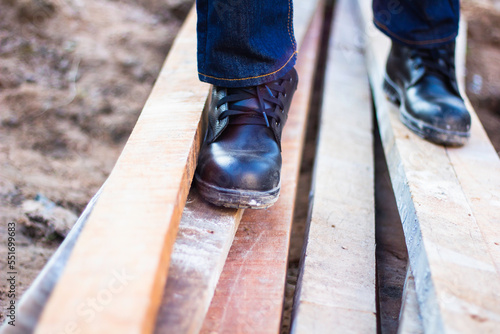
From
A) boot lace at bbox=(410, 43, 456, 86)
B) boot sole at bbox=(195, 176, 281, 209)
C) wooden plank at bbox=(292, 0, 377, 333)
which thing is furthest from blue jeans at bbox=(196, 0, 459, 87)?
boot lace at bbox=(410, 43, 456, 86)

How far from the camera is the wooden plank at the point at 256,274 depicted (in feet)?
3.19

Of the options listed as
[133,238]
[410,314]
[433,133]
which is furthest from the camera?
[433,133]

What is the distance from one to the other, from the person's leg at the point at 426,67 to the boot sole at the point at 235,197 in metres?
0.75

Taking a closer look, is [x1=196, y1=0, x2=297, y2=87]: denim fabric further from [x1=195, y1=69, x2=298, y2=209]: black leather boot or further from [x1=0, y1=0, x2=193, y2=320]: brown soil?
[x1=0, y1=0, x2=193, y2=320]: brown soil

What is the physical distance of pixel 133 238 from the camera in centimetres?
84

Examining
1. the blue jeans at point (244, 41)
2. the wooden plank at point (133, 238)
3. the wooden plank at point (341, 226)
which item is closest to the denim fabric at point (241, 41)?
the blue jeans at point (244, 41)

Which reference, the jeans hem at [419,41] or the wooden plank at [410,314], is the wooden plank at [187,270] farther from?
the jeans hem at [419,41]

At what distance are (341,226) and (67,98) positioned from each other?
1.53 m

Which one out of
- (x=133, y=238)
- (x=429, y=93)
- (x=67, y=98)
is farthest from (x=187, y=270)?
(x=67, y=98)

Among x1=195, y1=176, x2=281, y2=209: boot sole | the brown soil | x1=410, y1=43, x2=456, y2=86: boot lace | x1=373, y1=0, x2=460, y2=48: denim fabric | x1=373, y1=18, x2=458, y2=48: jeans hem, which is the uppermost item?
x1=373, y1=0, x2=460, y2=48: denim fabric

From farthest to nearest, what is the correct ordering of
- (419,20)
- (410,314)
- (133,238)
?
(419,20) < (410,314) < (133,238)

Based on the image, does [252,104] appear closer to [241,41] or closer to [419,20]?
[241,41]

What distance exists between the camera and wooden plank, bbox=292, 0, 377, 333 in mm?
1019

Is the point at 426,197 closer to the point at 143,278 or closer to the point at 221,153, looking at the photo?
the point at 221,153
